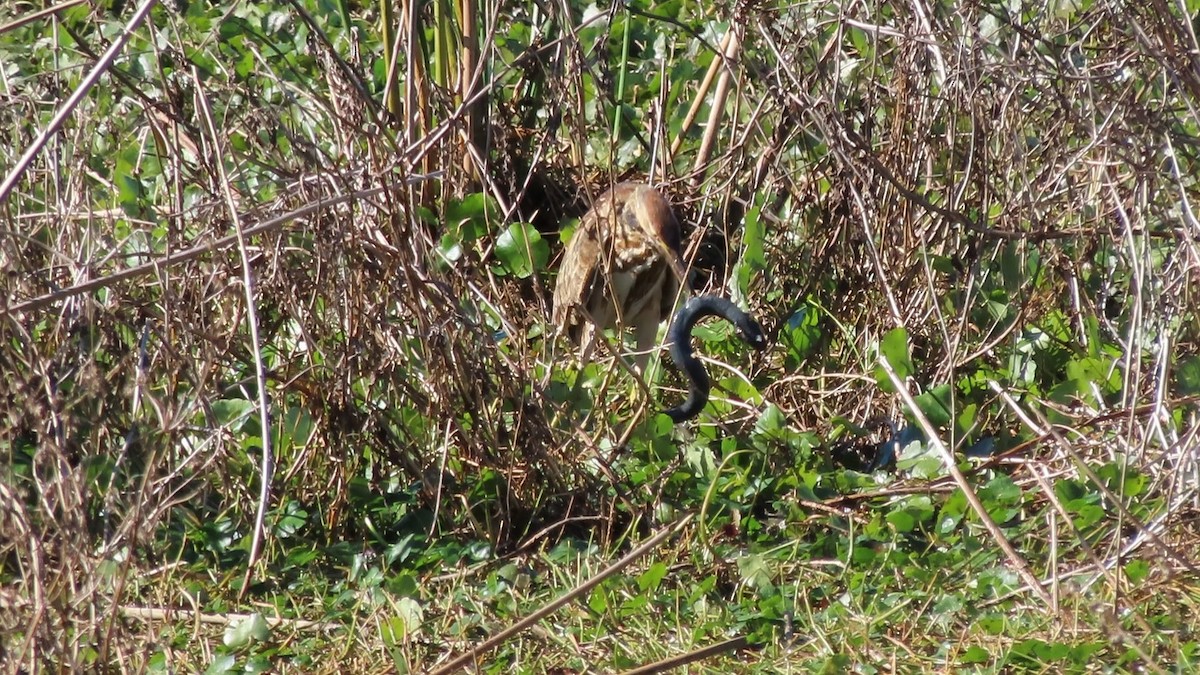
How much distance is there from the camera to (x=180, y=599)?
3637 mm

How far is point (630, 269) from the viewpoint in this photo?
18.7ft

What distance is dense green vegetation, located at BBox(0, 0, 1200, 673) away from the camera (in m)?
3.33

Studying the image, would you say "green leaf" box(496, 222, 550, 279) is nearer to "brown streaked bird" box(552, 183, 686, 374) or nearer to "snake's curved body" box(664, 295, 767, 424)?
"brown streaked bird" box(552, 183, 686, 374)

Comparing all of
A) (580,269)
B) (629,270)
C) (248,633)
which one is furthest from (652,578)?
(629,270)

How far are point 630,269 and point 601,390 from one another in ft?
4.86

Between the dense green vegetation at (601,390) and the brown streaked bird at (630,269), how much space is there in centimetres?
19

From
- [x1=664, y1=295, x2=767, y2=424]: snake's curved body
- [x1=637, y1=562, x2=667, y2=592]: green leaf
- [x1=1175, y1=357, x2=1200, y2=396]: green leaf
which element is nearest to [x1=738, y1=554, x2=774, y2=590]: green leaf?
[x1=637, y1=562, x2=667, y2=592]: green leaf

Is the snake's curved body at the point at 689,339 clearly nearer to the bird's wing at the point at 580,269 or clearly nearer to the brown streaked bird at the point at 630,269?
the brown streaked bird at the point at 630,269

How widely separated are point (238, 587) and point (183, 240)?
2.68 feet

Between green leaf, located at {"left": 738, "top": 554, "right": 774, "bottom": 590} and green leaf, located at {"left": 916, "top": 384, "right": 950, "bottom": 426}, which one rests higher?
green leaf, located at {"left": 916, "top": 384, "right": 950, "bottom": 426}

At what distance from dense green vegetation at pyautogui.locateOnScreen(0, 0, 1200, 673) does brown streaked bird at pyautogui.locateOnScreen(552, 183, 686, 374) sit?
7.7 inches

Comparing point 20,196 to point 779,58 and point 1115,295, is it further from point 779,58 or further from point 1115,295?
point 1115,295

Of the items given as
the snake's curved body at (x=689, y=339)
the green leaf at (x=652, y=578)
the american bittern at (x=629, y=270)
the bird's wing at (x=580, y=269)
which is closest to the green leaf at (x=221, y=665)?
the green leaf at (x=652, y=578)

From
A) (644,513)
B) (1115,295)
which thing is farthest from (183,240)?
(1115,295)
